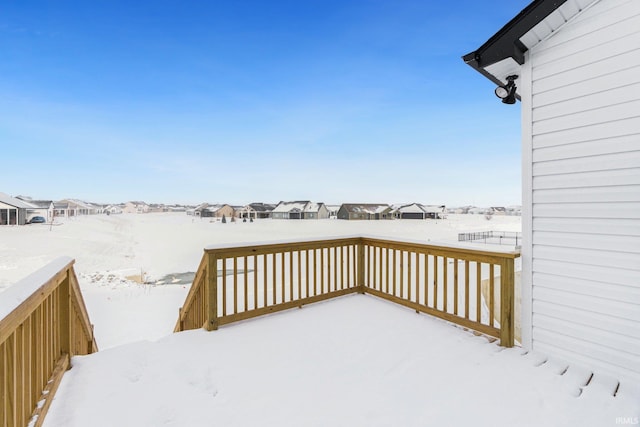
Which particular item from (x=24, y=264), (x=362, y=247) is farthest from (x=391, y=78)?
(x=24, y=264)

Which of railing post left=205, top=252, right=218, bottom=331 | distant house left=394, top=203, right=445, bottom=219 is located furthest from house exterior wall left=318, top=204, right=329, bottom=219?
railing post left=205, top=252, right=218, bottom=331

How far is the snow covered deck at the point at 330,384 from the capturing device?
1.74 metres

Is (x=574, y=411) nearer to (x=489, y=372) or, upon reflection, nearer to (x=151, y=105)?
(x=489, y=372)

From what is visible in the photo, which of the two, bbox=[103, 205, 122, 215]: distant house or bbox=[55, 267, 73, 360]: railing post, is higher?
bbox=[103, 205, 122, 215]: distant house

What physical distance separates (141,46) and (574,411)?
10.2 metres

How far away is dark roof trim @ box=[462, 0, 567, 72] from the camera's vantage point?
7.56ft

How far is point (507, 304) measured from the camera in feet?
8.76

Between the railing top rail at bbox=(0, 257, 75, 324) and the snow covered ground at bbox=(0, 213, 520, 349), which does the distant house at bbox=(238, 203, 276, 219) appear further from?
the railing top rail at bbox=(0, 257, 75, 324)

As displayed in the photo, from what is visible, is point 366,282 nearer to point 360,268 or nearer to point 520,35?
point 360,268

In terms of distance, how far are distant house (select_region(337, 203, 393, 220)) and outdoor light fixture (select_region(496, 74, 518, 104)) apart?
36.1 m

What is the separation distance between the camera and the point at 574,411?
5.84 feet

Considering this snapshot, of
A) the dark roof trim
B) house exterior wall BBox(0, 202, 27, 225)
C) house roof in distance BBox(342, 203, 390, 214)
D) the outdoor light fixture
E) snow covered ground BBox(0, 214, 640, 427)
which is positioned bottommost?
snow covered ground BBox(0, 214, 640, 427)

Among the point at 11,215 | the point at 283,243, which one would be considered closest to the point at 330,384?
the point at 283,243

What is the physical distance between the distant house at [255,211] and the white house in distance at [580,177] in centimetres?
4280
